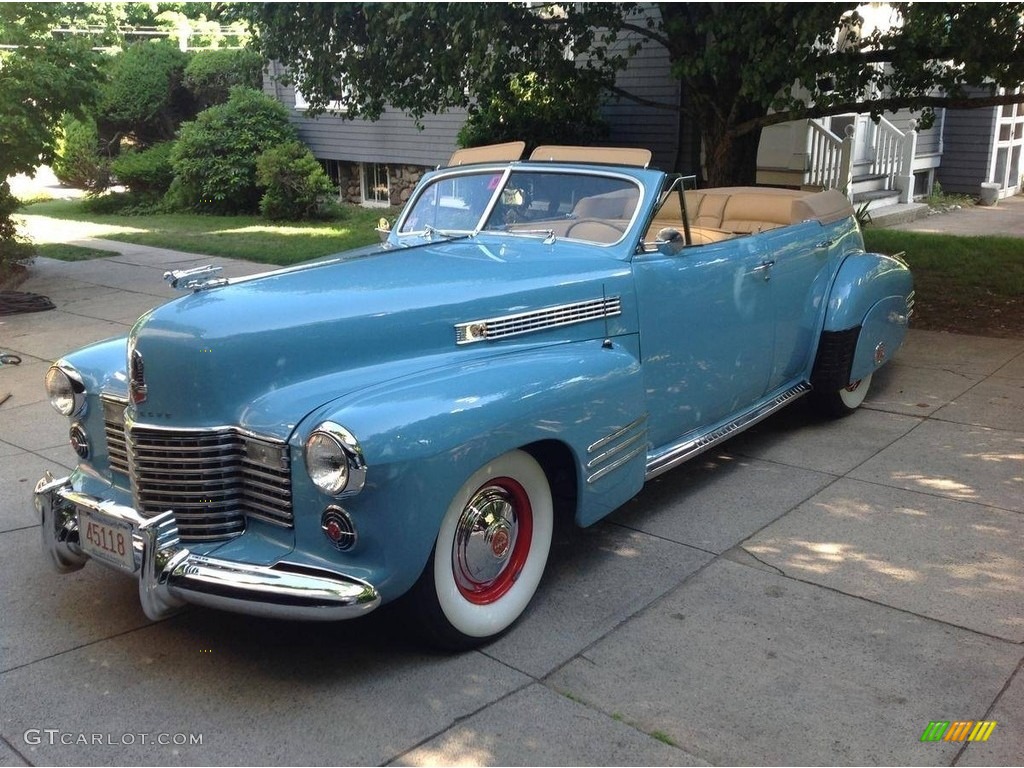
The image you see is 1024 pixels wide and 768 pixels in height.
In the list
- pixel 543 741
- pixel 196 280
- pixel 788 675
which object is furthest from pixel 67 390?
pixel 788 675

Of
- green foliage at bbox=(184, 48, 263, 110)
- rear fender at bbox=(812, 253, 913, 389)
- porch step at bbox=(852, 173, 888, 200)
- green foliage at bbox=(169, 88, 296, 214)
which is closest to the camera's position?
rear fender at bbox=(812, 253, 913, 389)

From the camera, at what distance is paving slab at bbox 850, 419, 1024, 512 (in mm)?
5008

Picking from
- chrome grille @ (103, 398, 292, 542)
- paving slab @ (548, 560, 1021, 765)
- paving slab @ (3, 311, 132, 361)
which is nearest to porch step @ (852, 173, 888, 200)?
paving slab @ (3, 311, 132, 361)

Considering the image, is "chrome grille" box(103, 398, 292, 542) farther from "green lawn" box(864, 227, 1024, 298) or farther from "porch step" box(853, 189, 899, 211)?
"porch step" box(853, 189, 899, 211)

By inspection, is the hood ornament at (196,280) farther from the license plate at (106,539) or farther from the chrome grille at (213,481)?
the license plate at (106,539)

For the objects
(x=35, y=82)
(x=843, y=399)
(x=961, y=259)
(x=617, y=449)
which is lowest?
(x=843, y=399)

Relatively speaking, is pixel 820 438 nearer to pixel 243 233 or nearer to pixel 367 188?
pixel 243 233

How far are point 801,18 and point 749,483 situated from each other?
3.92 metres

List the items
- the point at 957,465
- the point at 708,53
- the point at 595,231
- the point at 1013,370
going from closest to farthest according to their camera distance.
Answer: the point at 595,231
the point at 957,465
the point at 1013,370
the point at 708,53

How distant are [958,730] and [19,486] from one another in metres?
4.66

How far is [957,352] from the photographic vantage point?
7824 millimetres

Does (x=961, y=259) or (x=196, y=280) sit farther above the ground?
(x=196, y=280)

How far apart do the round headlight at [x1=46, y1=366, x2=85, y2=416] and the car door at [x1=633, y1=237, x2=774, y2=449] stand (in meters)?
2.42

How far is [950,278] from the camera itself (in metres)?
10.3
